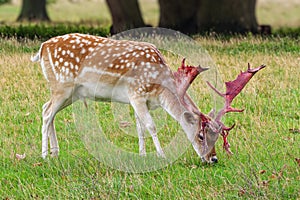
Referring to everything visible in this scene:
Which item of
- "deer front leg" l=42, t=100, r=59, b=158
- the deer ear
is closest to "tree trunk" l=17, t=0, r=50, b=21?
"deer front leg" l=42, t=100, r=59, b=158

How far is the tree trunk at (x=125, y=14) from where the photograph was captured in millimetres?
19891

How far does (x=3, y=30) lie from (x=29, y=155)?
37.2 ft

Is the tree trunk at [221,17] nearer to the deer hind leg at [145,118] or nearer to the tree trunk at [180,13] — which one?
the tree trunk at [180,13]

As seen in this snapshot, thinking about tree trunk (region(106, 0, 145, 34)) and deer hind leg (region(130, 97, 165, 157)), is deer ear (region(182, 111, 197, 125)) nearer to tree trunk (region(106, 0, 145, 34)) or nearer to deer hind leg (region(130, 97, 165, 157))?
deer hind leg (region(130, 97, 165, 157))

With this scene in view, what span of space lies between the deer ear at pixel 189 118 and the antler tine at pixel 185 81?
49 mm

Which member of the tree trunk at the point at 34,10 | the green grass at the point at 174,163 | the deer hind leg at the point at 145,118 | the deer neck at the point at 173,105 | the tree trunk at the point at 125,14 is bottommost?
the tree trunk at the point at 34,10

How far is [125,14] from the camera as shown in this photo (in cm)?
2002

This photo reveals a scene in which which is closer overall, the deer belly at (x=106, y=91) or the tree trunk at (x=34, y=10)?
the deer belly at (x=106, y=91)

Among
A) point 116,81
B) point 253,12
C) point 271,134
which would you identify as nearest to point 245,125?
point 271,134

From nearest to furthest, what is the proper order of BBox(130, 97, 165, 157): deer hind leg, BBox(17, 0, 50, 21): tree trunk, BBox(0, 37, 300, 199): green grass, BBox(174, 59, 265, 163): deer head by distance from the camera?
BBox(0, 37, 300, 199): green grass
BBox(174, 59, 265, 163): deer head
BBox(130, 97, 165, 157): deer hind leg
BBox(17, 0, 50, 21): tree trunk

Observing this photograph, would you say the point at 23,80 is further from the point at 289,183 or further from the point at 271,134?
the point at 289,183

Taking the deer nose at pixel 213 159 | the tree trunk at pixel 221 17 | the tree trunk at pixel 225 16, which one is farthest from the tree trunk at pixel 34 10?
the deer nose at pixel 213 159

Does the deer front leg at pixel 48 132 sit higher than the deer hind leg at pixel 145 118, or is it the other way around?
the deer hind leg at pixel 145 118

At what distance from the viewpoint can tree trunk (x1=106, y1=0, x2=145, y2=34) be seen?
1989cm
